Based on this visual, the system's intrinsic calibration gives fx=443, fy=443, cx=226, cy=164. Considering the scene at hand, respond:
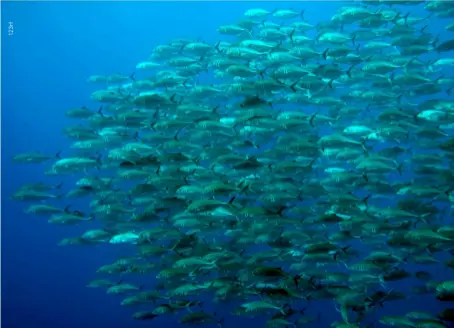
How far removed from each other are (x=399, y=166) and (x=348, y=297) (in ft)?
6.78

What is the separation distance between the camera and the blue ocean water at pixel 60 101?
1375 centimetres

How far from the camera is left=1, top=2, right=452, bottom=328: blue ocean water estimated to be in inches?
541

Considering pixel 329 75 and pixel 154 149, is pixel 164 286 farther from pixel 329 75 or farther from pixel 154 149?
pixel 329 75

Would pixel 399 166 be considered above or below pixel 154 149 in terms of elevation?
below

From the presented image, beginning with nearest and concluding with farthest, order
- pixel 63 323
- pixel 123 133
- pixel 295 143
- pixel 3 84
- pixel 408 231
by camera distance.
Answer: pixel 408 231
pixel 295 143
pixel 123 133
pixel 63 323
pixel 3 84

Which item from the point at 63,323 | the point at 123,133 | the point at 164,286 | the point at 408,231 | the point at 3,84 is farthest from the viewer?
the point at 3,84

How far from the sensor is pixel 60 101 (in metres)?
16.7

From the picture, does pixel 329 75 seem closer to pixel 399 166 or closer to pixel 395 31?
pixel 395 31

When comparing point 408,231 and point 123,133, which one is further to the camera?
point 123,133

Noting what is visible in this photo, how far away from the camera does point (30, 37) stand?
54.5 feet

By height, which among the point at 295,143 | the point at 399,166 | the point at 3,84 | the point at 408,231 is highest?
the point at 3,84

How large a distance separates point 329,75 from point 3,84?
14.1 metres

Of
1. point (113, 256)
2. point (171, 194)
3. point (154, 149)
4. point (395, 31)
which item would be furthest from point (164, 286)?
point (113, 256)

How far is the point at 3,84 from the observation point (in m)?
16.6
